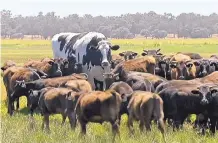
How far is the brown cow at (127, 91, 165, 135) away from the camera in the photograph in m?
11.9

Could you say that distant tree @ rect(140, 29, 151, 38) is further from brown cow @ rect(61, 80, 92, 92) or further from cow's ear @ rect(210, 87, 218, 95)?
cow's ear @ rect(210, 87, 218, 95)

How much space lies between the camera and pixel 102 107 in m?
11.4

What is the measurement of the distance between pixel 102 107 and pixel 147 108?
3.96 feet

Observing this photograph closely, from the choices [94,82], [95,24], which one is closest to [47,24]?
[95,24]

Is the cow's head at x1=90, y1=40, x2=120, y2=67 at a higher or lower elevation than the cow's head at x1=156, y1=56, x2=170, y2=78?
higher

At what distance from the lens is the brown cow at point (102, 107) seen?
11.4m

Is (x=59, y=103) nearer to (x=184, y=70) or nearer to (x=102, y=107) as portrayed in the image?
(x=102, y=107)

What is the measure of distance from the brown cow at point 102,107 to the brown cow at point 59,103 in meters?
1.14

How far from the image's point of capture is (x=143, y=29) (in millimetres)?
172125

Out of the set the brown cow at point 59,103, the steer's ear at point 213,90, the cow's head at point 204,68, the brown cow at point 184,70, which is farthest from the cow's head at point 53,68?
the steer's ear at point 213,90

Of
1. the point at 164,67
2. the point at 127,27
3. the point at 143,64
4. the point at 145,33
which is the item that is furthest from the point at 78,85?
the point at 127,27

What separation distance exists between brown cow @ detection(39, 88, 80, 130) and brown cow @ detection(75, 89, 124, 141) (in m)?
1.14

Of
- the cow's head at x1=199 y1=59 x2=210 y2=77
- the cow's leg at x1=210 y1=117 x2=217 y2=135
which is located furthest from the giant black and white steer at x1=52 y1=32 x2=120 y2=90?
the cow's leg at x1=210 y1=117 x2=217 y2=135

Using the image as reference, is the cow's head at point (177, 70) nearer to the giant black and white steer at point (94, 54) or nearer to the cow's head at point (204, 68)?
the cow's head at point (204, 68)
